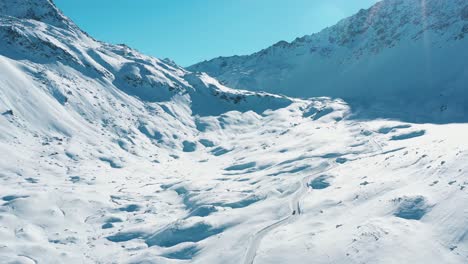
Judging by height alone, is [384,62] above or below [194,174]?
above

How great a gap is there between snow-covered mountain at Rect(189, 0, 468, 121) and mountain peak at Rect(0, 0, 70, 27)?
69333mm

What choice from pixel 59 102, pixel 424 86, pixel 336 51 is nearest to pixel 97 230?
pixel 59 102

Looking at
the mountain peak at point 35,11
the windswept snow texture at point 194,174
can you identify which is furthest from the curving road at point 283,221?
the mountain peak at point 35,11

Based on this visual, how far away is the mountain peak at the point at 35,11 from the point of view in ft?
433

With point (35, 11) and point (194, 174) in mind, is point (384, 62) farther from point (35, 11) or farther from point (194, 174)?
point (35, 11)

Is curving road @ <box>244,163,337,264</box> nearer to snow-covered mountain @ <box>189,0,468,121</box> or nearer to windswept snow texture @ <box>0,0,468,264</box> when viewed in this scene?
windswept snow texture @ <box>0,0,468,264</box>

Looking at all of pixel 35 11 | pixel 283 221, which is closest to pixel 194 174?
pixel 283 221

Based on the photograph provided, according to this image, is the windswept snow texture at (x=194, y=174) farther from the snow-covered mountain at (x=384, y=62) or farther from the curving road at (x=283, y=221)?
the snow-covered mountain at (x=384, y=62)

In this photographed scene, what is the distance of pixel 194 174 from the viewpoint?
2677 inches

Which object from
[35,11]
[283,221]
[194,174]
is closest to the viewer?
[283,221]

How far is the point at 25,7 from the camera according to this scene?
134000 mm

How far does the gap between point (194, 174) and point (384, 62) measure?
3629 inches

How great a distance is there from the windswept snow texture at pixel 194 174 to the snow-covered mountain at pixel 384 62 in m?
17.0

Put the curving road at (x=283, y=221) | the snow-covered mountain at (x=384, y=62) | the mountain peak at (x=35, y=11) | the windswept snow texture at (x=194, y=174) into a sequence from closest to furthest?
1. the windswept snow texture at (x=194, y=174)
2. the curving road at (x=283, y=221)
3. the snow-covered mountain at (x=384, y=62)
4. the mountain peak at (x=35, y=11)
